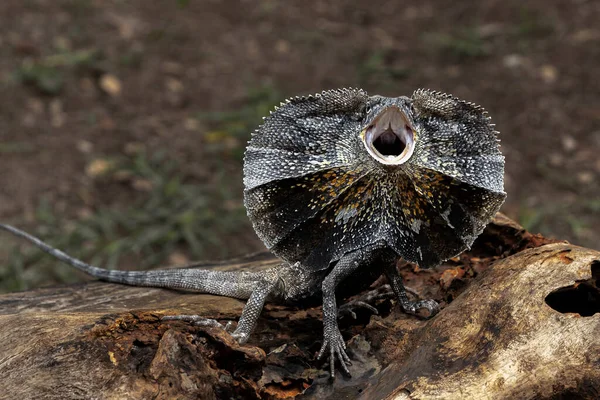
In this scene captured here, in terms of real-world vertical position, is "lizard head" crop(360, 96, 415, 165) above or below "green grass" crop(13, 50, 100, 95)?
below

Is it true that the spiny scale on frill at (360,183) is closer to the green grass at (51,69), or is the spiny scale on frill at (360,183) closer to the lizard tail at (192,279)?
the lizard tail at (192,279)

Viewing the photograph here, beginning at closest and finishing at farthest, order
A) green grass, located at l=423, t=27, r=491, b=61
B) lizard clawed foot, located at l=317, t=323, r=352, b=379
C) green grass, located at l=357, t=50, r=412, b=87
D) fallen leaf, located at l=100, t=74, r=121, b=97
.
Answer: lizard clawed foot, located at l=317, t=323, r=352, b=379 → fallen leaf, located at l=100, t=74, r=121, b=97 → green grass, located at l=357, t=50, r=412, b=87 → green grass, located at l=423, t=27, r=491, b=61

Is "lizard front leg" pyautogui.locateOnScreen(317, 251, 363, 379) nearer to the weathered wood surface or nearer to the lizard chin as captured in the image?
the weathered wood surface

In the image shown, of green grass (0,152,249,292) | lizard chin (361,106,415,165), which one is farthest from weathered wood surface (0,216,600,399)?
green grass (0,152,249,292)

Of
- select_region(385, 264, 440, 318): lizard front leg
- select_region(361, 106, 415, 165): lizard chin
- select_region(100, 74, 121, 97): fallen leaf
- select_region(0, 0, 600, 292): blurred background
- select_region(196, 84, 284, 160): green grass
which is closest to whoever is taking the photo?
select_region(361, 106, 415, 165): lizard chin

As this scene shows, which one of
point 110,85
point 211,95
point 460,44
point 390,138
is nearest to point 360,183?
point 390,138

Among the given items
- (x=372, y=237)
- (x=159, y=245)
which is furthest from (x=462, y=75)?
(x=372, y=237)
